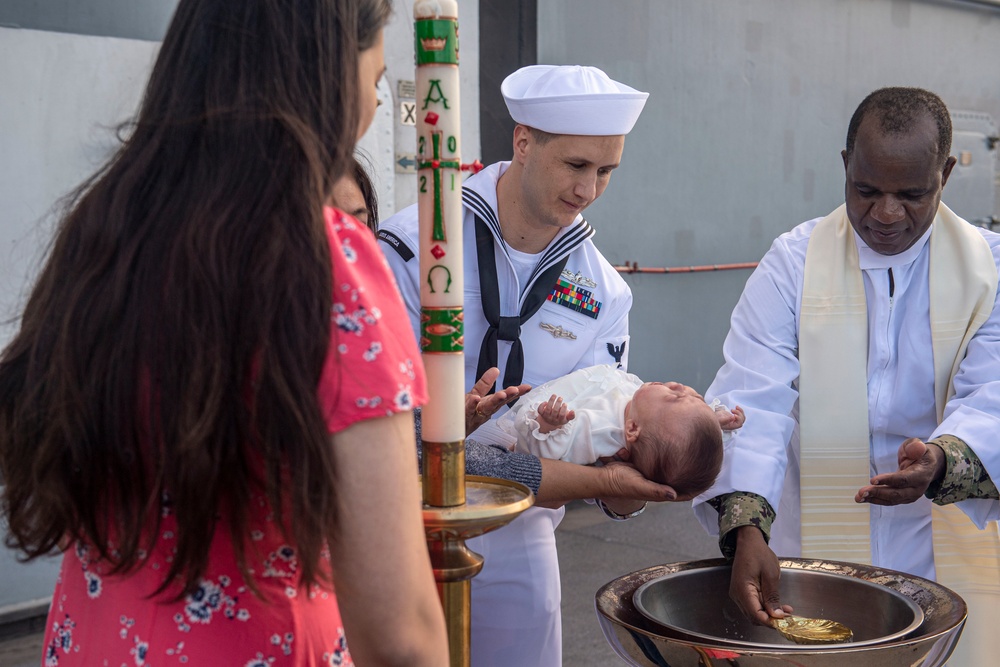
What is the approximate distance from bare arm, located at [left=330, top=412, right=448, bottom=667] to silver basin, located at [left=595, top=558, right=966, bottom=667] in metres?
0.75

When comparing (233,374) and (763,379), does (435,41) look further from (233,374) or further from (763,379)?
(763,379)

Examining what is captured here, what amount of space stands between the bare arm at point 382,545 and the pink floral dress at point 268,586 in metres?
0.03

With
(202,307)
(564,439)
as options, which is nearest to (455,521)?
(202,307)

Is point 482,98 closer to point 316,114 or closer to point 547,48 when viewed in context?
point 547,48

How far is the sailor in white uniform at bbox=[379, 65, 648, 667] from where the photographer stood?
2.74 metres

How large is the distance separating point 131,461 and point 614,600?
1194 millimetres

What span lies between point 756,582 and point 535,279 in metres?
0.96

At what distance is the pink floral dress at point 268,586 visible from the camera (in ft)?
3.89

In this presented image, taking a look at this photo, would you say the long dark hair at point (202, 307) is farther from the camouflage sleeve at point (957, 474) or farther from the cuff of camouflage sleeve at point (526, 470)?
the camouflage sleeve at point (957, 474)

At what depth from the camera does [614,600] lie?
2.13 metres

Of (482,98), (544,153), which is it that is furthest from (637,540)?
(544,153)

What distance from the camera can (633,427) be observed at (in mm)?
2578

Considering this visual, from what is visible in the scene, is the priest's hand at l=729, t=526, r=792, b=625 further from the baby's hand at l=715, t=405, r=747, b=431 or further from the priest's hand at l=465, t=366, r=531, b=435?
the priest's hand at l=465, t=366, r=531, b=435

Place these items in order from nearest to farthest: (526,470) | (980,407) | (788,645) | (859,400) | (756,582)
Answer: (788,645) → (526,470) → (756,582) → (980,407) → (859,400)
